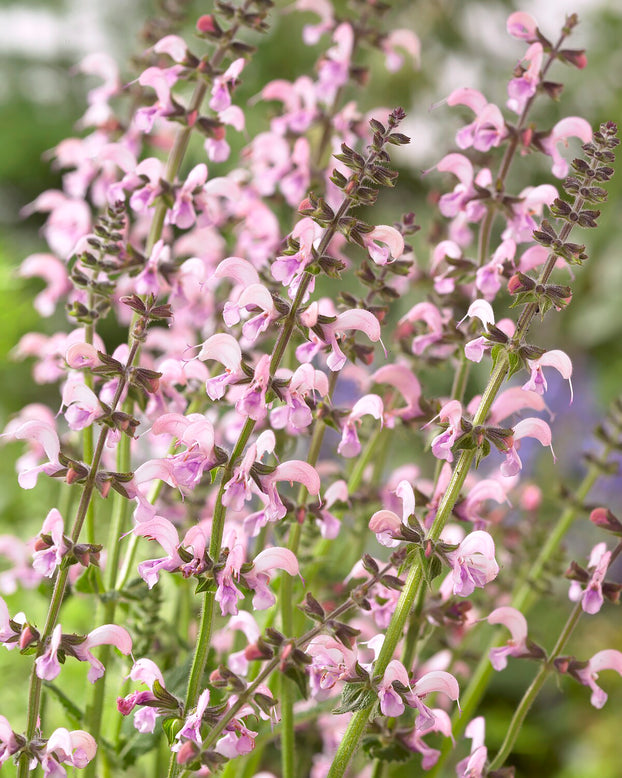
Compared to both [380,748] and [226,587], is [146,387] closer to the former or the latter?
[226,587]

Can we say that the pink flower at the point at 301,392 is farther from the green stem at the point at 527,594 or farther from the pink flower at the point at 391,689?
the green stem at the point at 527,594

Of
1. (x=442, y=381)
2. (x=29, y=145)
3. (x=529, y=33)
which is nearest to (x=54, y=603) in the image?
(x=529, y=33)

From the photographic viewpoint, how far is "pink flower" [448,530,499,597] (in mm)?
431

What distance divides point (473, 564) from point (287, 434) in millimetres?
190

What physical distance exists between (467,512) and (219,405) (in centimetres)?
16

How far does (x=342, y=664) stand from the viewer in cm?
44

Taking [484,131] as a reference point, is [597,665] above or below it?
below

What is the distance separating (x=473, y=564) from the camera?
448 mm

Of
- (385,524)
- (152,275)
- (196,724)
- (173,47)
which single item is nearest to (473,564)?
(385,524)

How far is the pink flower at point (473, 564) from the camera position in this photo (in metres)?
0.43

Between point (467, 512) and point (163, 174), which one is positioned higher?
point (163, 174)

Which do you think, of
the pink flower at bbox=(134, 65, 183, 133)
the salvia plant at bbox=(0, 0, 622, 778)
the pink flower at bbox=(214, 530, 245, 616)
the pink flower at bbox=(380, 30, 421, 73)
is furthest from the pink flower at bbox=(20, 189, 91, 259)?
the pink flower at bbox=(214, 530, 245, 616)

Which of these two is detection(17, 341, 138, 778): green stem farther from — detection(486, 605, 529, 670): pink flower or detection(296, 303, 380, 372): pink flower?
detection(486, 605, 529, 670): pink flower

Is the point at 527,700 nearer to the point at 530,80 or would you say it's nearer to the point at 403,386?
the point at 403,386
